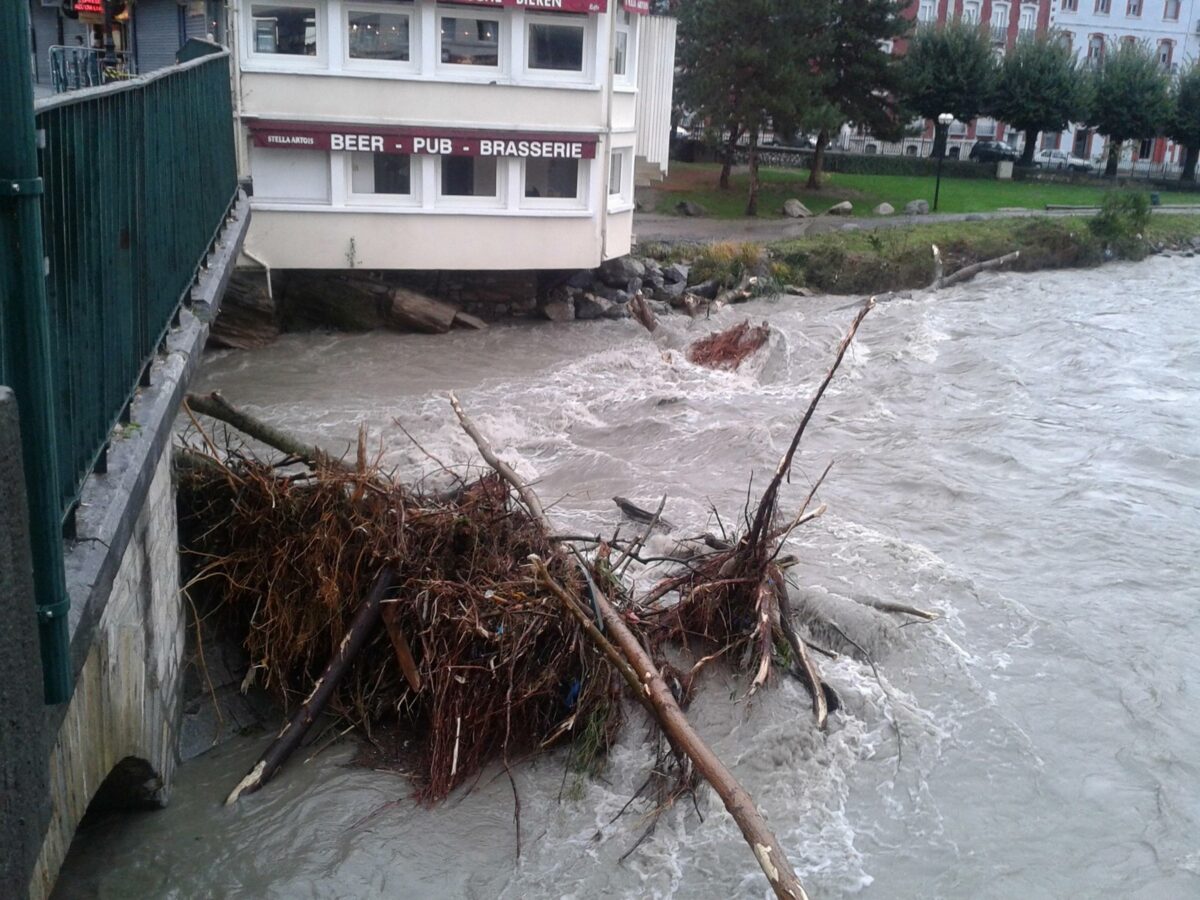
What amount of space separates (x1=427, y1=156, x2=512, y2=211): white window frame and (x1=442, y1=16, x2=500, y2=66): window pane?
1.60 meters

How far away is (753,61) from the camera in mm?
31984

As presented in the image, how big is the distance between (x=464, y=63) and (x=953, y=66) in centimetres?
2976

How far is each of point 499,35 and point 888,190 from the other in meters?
23.3

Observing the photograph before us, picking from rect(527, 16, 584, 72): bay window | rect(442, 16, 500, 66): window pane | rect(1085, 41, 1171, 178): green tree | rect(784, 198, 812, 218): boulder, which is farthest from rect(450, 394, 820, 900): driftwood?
rect(1085, 41, 1171, 178): green tree

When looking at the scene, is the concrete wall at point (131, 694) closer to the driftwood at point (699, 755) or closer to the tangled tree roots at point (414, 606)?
the tangled tree roots at point (414, 606)

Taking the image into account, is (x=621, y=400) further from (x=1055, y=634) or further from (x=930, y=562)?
(x=1055, y=634)

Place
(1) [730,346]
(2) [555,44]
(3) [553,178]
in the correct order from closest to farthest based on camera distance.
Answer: (1) [730,346]
(2) [555,44]
(3) [553,178]

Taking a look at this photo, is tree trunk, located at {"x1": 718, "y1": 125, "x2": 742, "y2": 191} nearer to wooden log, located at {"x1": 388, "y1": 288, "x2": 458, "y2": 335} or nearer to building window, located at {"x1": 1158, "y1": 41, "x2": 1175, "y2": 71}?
wooden log, located at {"x1": 388, "y1": 288, "x2": 458, "y2": 335}

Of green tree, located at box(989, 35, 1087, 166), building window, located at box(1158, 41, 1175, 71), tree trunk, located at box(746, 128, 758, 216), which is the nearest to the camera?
tree trunk, located at box(746, 128, 758, 216)

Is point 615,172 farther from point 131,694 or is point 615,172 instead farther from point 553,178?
point 131,694

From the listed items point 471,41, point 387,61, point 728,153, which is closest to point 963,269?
point 728,153

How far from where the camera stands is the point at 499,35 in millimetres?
19984

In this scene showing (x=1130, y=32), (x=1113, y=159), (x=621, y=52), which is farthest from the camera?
(x=1130, y=32)

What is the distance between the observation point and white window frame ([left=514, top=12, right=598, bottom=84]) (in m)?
20.0
